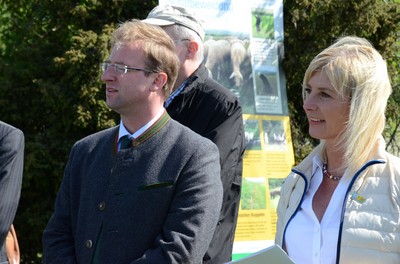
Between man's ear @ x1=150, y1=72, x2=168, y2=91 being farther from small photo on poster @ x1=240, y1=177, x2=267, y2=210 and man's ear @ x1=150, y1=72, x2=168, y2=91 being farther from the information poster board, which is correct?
small photo on poster @ x1=240, y1=177, x2=267, y2=210

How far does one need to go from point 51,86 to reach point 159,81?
611 cm

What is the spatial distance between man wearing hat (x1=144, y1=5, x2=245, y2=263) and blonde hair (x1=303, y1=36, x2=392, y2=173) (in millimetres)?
931

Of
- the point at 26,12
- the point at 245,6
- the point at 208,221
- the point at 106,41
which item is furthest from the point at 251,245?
the point at 26,12

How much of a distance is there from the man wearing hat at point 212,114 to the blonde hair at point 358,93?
93 cm

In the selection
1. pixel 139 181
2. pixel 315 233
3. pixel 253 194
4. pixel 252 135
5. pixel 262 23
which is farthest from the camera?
pixel 262 23

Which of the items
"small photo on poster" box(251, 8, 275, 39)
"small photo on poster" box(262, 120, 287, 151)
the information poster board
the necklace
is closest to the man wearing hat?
the necklace

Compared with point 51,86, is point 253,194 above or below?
below

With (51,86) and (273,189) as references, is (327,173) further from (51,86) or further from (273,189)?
(51,86)

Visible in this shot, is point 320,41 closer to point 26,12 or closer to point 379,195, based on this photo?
point 26,12

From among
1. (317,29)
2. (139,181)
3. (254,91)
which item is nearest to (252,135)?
(254,91)

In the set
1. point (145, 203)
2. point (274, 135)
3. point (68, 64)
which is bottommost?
point (274, 135)

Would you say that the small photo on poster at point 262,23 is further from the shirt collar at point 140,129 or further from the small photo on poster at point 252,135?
the shirt collar at point 140,129

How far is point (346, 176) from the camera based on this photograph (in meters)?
3.32

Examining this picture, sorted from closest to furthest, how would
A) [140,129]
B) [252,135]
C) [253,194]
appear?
[140,129], [253,194], [252,135]
